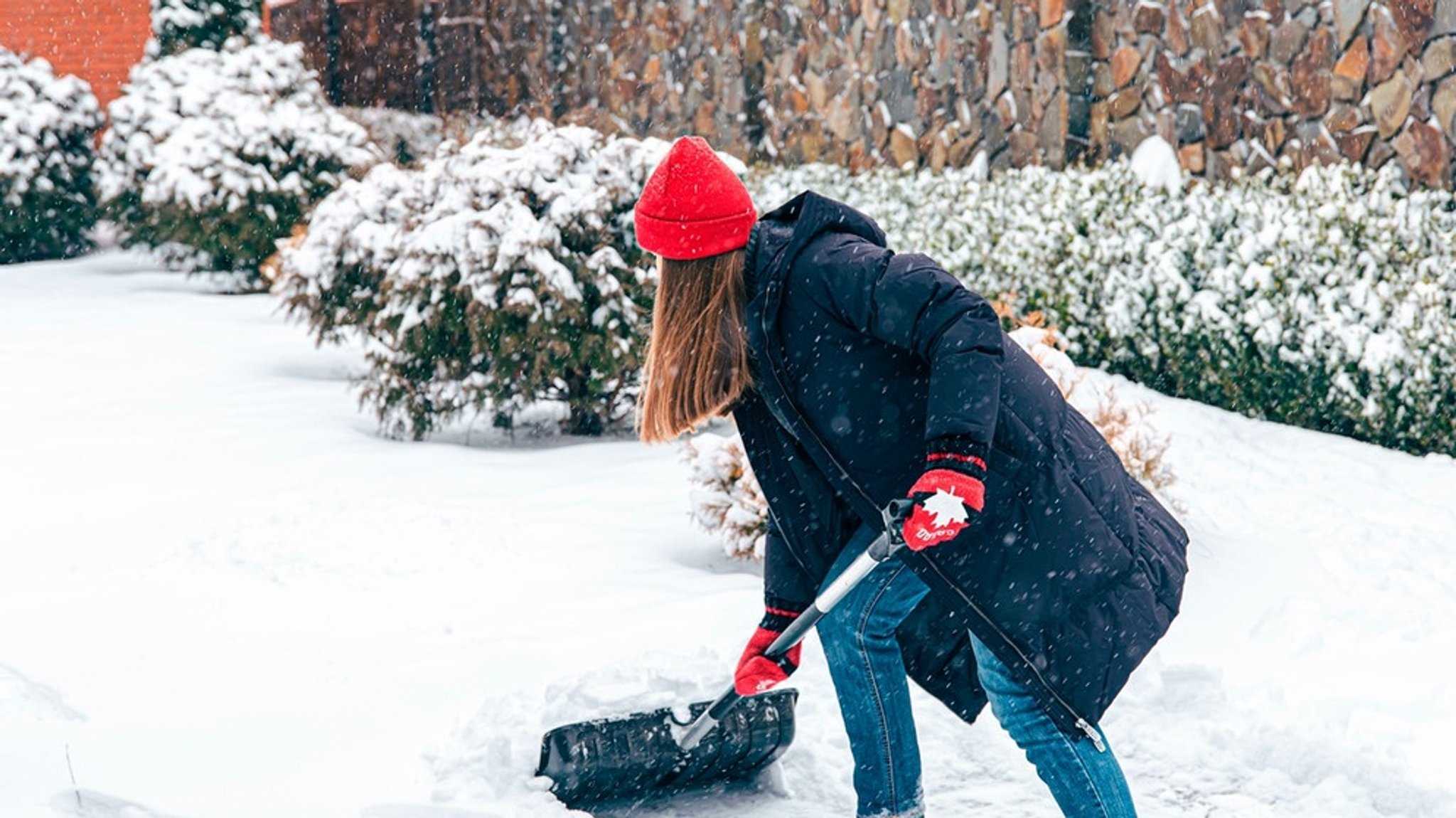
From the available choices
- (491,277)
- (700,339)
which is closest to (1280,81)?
(491,277)

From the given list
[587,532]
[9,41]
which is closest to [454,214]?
[587,532]

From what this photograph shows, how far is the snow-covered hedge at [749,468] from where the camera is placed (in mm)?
4762

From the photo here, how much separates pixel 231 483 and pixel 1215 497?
3612 millimetres

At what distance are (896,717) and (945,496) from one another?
81 cm

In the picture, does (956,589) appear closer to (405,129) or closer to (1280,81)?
(1280,81)

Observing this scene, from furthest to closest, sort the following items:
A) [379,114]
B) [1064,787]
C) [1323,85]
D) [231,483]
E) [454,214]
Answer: [379,114], [1323,85], [454,214], [231,483], [1064,787]

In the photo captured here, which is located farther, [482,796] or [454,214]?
[454,214]

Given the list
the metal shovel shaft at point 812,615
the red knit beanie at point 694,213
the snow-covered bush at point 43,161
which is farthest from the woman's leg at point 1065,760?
the snow-covered bush at point 43,161

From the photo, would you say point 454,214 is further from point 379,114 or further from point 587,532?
point 379,114

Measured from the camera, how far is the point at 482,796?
10.5 feet

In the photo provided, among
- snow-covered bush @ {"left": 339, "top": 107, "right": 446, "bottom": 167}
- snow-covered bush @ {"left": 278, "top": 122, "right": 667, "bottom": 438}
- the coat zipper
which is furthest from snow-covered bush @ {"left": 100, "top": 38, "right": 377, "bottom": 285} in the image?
the coat zipper

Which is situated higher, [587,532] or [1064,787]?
[1064,787]

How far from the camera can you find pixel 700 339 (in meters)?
2.61

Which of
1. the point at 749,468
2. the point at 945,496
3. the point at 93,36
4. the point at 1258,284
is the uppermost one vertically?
the point at 93,36
